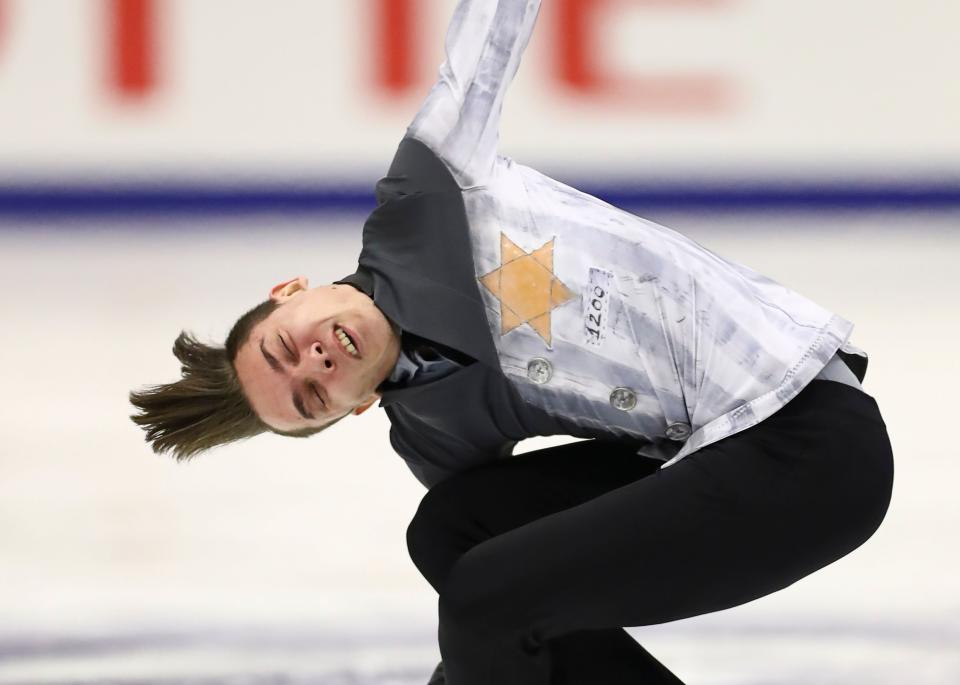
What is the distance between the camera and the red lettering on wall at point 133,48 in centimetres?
411

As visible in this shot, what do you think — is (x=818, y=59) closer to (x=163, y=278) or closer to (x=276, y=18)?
(x=276, y=18)

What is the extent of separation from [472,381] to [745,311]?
0.35 m

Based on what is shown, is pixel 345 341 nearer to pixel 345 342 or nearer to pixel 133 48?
pixel 345 342

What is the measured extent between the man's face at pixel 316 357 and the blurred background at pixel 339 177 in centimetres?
72

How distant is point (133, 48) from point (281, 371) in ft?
8.72

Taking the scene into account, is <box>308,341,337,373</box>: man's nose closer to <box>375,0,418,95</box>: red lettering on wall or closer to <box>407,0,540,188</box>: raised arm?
<box>407,0,540,188</box>: raised arm

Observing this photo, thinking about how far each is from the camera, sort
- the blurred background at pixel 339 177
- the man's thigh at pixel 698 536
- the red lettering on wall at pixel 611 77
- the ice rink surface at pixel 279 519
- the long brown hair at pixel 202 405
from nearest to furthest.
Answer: the man's thigh at pixel 698 536
the long brown hair at pixel 202 405
the ice rink surface at pixel 279 519
the blurred background at pixel 339 177
the red lettering on wall at pixel 611 77

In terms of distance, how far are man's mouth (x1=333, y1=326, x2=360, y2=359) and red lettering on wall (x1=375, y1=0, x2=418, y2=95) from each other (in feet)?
8.20

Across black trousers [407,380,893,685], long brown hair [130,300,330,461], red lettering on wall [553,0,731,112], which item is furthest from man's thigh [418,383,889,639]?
red lettering on wall [553,0,731,112]

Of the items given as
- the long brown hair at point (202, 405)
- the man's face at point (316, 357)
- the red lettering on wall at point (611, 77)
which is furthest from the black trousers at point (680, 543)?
the red lettering on wall at point (611, 77)

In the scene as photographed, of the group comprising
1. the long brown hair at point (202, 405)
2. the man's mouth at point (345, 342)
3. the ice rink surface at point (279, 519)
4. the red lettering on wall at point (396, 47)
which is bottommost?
the ice rink surface at point (279, 519)

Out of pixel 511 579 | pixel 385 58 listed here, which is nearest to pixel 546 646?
pixel 511 579

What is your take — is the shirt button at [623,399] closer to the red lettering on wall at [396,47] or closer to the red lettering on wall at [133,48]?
the red lettering on wall at [396,47]

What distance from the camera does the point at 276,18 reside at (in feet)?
13.8
